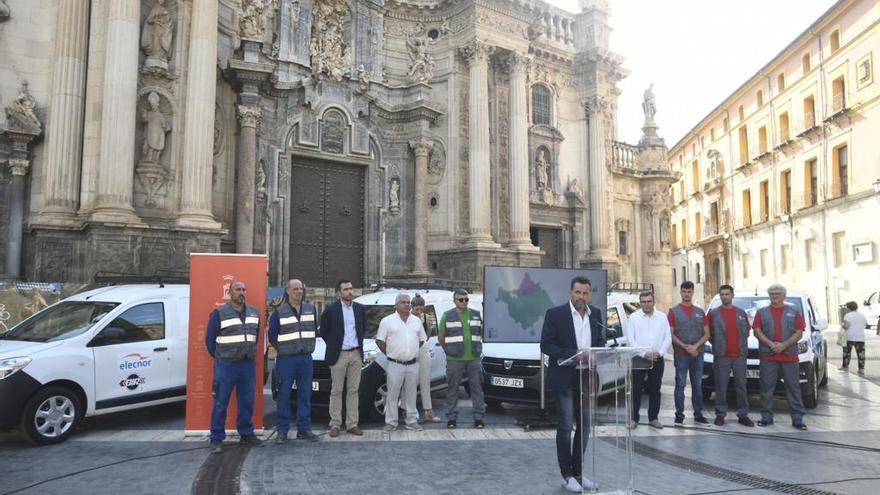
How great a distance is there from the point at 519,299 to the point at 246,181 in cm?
942

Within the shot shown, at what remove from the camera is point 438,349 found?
33.8ft

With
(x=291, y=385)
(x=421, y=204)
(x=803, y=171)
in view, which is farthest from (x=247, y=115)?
(x=803, y=171)

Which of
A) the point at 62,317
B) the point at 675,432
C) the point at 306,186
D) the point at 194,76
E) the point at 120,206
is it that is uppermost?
the point at 194,76

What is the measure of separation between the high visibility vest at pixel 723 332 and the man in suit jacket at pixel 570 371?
403cm

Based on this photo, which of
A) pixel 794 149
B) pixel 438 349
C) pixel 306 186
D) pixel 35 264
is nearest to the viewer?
pixel 438 349

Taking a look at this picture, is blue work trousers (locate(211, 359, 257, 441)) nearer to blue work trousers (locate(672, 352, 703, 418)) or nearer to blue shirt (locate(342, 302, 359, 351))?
blue shirt (locate(342, 302, 359, 351))

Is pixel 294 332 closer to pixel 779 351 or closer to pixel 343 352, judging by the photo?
pixel 343 352

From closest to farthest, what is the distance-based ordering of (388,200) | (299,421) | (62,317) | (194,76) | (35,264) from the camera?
(299,421), (62,317), (35,264), (194,76), (388,200)

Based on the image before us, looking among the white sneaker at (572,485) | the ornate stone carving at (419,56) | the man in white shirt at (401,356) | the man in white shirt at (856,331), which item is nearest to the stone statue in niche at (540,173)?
the ornate stone carving at (419,56)

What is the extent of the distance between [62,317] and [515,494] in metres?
6.38

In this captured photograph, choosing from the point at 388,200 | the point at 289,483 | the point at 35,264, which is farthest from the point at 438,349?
the point at 388,200

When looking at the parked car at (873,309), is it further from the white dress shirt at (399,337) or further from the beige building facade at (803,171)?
the white dress shirt at (399,337)

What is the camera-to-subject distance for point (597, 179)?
23547mm

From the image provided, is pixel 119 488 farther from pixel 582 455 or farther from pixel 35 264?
pixel 35 264
